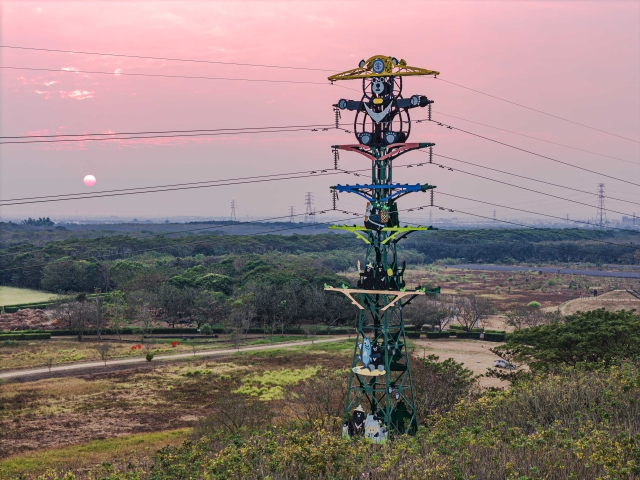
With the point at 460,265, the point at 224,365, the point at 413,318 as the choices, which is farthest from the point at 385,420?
the point at 460,265

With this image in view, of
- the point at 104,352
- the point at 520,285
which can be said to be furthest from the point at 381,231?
the point at 520,285

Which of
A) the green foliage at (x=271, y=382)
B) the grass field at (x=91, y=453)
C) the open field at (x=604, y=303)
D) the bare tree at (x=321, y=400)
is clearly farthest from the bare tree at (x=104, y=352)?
the open field at (x=604, y=303)

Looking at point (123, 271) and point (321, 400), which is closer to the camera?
point (321, 400)

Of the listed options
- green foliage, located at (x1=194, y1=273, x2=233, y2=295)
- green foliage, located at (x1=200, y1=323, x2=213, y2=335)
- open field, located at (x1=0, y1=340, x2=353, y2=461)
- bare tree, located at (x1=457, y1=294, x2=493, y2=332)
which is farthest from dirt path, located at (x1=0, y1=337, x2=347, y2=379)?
green foliage, located at (x1=194, y1=273, x2=233, y2=295)

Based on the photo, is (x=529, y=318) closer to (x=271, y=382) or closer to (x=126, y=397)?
(x=271, y=382)

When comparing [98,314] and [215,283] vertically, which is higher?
[215,283]

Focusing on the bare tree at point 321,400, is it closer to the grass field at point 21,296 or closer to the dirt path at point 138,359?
the dirt path at point 138,359

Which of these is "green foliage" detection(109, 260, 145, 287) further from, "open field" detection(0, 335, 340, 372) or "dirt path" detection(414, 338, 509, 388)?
"dirt path" detection(414, 338, 509, 388)
